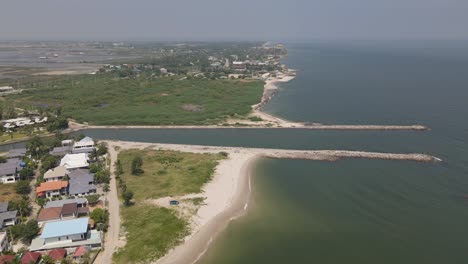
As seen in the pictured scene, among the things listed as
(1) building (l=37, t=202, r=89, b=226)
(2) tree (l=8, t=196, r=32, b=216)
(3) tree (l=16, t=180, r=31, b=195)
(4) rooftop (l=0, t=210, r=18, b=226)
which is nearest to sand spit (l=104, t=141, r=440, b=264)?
(1) building (l=37, t=202, r=89, b=226)

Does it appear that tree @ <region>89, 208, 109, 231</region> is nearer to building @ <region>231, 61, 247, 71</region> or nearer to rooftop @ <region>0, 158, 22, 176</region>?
rooftop @ <region>0, 158, 22, 176</region>

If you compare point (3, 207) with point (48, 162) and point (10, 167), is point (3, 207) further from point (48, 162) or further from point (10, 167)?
point (48, 162)

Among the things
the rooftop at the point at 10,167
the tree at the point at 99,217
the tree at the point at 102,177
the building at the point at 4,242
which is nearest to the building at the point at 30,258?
the building at the point at 4,242

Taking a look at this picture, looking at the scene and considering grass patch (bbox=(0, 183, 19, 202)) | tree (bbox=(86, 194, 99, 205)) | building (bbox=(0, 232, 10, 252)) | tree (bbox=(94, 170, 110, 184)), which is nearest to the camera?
building (bbox=(0, 232, 10, 252))

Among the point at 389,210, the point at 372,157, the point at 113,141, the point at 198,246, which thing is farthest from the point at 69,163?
the point at 372,157

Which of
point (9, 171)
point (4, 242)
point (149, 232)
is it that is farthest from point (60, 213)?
point (9, 171)

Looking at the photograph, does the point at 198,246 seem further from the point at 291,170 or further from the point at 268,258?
the point at 291,170

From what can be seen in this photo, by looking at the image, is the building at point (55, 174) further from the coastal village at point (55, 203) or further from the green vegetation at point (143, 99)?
the green vegetation at point (143, 99)
